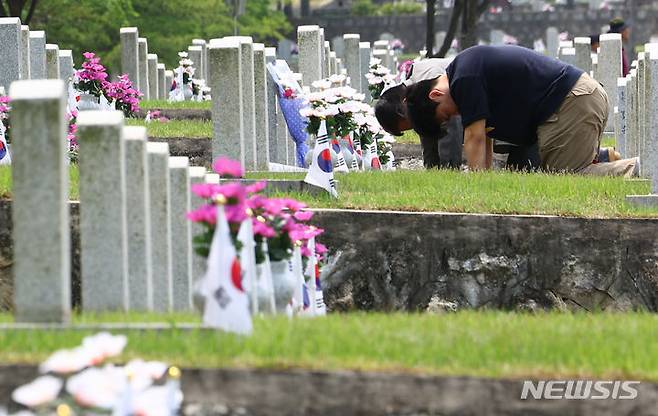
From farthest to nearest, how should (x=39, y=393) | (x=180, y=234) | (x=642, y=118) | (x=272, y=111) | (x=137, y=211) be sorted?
(x=272, y=111) → (x=642, y=118) → (x=180, y=234) → (x=137, y=211) → (x=39, y=393)

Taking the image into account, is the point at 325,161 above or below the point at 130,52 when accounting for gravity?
above

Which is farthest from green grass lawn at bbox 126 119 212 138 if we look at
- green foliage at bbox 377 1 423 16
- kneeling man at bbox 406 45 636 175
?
green foliage at bbox 377 1 423 16

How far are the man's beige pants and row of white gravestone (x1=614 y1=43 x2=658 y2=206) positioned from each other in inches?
12.8

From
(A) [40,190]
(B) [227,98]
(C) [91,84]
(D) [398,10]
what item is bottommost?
(D) [398,10]

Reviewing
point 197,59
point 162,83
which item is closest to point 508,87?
point 197,59

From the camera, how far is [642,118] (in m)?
15.8

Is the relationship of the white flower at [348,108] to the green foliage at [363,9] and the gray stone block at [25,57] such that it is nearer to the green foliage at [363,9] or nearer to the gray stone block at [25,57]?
the gray stone block at [25,57]

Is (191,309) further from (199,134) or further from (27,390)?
(199,134)

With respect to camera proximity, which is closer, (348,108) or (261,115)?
(348,108)

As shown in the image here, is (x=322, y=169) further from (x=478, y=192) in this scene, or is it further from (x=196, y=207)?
(x=196, y=207)

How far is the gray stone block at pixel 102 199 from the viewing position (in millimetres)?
8320

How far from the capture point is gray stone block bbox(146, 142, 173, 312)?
9.31 meters

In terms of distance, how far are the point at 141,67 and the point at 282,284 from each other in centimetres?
2164

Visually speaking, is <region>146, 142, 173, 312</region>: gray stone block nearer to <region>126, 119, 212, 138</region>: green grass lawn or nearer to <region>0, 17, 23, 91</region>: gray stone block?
<region>0, 17, 23, 91</region>: gray stone block
